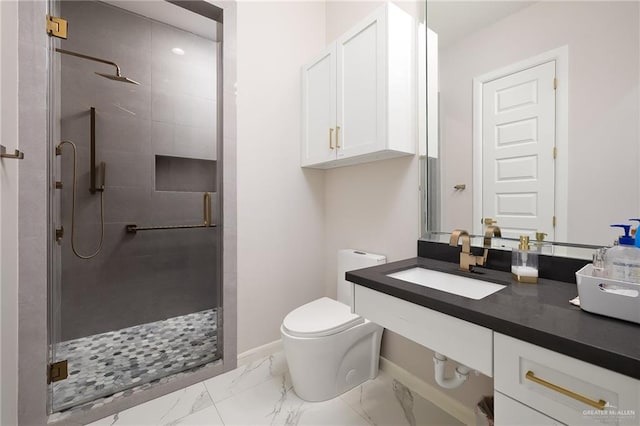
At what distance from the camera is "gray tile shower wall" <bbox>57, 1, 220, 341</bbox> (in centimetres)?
188

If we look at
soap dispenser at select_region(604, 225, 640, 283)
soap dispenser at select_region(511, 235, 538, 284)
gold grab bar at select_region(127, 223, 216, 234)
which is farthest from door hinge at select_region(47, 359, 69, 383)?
soap dispenser at select_region(604, 225, 640, 283)

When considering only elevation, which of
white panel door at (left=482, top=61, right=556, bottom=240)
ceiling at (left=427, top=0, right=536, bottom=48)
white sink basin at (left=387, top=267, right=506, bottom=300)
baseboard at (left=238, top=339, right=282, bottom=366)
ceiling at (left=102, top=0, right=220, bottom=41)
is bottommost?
baseboard at (left=238, top=339, right=282, bottom=366)

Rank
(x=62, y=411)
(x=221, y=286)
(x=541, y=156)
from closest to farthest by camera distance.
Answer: (x=541, y=156), (x=62, y=411), (x=221, y=286)

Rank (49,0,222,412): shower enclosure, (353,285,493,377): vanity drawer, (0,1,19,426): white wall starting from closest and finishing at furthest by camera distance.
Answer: (353,285,493,377): vanity drawer
(0,1,19,426): white wall
(49,0,222,412): shower enclosure

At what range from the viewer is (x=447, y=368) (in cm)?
139

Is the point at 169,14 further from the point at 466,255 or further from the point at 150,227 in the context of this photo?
the point at 466,255

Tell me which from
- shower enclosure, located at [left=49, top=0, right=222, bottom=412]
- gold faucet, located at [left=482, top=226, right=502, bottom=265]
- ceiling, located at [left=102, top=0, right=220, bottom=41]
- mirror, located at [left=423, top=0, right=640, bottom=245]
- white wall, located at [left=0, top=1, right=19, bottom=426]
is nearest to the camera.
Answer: mirror, located at [left=423, top=0, right=640, bottom=245]

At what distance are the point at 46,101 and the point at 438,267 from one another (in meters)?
2.01

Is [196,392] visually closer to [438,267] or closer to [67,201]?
[67,201]

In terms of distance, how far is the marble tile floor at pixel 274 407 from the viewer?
1370mm

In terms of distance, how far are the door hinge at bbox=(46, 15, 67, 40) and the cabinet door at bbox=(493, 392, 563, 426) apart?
7.59 ft

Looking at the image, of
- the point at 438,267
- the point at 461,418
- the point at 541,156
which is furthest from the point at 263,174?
the point at 461,418

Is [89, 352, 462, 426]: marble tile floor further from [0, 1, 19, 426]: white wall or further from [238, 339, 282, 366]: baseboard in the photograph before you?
[0, 1, 19, 426]: white wall

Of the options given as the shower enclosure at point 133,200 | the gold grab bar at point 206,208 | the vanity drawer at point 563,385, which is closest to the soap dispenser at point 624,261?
the vanity drawer at point 563,385
